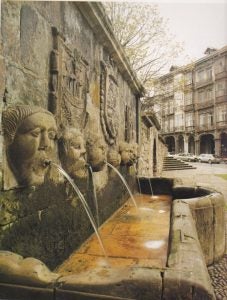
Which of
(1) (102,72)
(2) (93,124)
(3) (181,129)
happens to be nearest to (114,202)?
(2) (93,124)

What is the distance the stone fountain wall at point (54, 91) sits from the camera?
168 cm

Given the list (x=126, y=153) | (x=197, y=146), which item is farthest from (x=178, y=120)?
(x=126, y=153)

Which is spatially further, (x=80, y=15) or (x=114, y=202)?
(x=114, y=202)

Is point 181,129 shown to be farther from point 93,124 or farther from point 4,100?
point 4,100

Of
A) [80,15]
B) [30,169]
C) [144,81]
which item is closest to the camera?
[30,169]

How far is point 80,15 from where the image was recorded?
2.90 metres

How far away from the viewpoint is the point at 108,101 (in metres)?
4.03

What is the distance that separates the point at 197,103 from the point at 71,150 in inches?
668

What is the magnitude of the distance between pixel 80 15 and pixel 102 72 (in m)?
0.92

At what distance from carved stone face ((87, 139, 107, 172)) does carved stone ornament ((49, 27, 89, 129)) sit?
0.21 m

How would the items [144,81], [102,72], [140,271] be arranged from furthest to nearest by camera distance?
[144,81], [102,72], [140,271]

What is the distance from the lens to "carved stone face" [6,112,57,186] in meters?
1.63

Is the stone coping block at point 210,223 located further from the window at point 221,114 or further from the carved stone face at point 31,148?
the window at point 221,114

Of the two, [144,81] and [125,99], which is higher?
[144,81]
